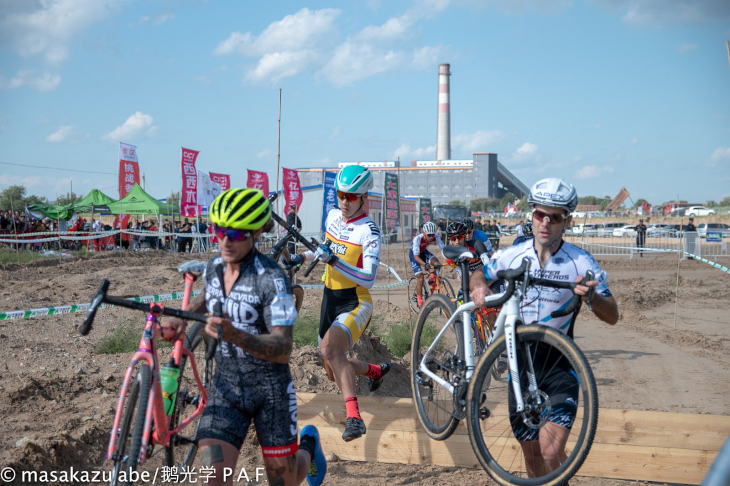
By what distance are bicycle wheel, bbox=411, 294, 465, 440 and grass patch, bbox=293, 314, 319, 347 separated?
3059mm

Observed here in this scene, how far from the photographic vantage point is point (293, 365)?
6.71 metres

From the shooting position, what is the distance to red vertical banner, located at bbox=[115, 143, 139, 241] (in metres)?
23.9

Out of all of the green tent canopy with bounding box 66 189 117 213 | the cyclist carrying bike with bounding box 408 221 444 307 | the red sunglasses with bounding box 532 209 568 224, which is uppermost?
the green tent canopy with bounding box 66 189 117 213

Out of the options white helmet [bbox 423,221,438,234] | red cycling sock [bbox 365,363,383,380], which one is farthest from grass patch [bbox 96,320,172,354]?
white helmet [bbox 423,221,438,234]

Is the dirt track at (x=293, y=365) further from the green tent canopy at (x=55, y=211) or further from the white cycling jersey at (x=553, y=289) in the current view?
the green tent canopy at (x=55, y=211)

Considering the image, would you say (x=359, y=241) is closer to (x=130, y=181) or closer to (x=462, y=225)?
(x=462, y=225)

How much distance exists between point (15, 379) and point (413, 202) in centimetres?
4561

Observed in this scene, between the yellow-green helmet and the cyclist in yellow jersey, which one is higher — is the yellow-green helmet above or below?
above

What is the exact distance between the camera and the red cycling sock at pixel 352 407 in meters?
4.39

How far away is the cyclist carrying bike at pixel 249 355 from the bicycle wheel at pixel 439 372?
4.62 ft

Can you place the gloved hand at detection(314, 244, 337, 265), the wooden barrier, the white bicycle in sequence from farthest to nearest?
the wooden barrier, the gloved hand at detection(314, 244, 337, 265), the white bicycle

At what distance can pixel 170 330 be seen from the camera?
3.08m

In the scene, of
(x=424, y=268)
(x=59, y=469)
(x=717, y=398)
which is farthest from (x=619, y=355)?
(x=59, y=469)

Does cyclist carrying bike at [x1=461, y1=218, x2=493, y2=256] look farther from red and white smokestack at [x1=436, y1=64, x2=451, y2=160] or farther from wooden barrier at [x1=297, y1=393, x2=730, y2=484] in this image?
red and white smokestack at [x1=436, y1=64, x2=451, y2=160]
